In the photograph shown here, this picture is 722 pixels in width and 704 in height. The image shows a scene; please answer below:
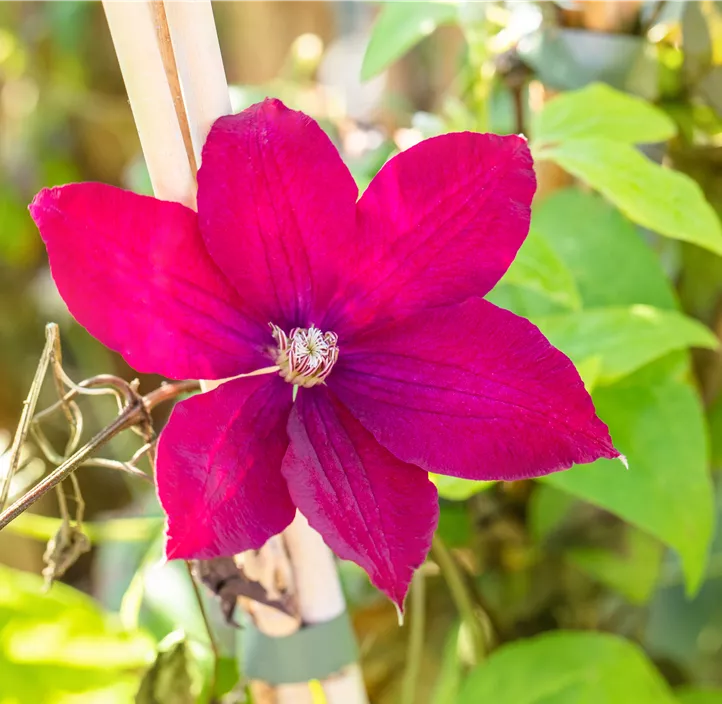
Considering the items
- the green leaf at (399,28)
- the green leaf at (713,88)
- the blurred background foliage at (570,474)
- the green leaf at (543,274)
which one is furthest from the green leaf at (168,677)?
the green leaf at (713,88)

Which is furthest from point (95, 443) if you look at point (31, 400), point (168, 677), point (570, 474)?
point (570, 474)

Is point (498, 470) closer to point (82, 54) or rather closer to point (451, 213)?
point (451, 213)

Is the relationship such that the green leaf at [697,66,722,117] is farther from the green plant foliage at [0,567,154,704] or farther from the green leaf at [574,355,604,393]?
the green plant foliage at [0,567,154,704]

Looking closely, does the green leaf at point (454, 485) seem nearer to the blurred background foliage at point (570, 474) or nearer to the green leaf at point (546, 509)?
the blurred background foliage at point (570, 474)

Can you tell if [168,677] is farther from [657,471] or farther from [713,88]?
[713,88]

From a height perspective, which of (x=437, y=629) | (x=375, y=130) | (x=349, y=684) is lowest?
(x=437, y=629)

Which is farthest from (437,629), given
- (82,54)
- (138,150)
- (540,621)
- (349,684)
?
(82,54)
